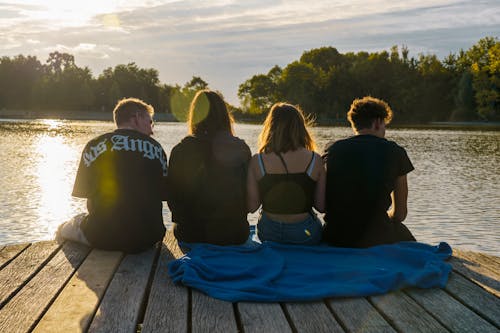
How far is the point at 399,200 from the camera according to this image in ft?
14.3

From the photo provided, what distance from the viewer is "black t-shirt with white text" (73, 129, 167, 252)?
412 cm

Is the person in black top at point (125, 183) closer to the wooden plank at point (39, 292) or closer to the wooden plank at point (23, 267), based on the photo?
the wooden plank at point (39, 292)

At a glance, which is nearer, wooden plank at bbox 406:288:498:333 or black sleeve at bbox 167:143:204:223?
wooden plank at bbox 406:288:498:333

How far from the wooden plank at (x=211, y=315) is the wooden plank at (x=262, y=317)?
6cm

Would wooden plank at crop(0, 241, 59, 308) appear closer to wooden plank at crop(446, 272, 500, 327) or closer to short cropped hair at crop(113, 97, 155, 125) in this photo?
short cropped hair at crop(113, 97, 155, 125)

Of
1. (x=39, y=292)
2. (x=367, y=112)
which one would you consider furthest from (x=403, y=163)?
(x=39, y=292)

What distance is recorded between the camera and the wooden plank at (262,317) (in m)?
2.86

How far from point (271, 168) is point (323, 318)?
1.42 metres

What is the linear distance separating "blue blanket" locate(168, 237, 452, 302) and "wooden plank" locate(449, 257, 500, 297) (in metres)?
0.13

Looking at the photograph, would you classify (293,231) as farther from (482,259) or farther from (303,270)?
(482,259)

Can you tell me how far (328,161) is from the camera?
431 centimetres

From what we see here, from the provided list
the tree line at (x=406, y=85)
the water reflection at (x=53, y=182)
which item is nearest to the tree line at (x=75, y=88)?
the tree line at (x=406, y=85)

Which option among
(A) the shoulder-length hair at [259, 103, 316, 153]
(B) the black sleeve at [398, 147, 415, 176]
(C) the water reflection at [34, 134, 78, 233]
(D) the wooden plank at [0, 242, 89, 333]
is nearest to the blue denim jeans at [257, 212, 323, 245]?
(A) the shoulder-length hair at [259, 103, 316, 153]

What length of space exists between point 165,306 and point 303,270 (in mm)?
979
